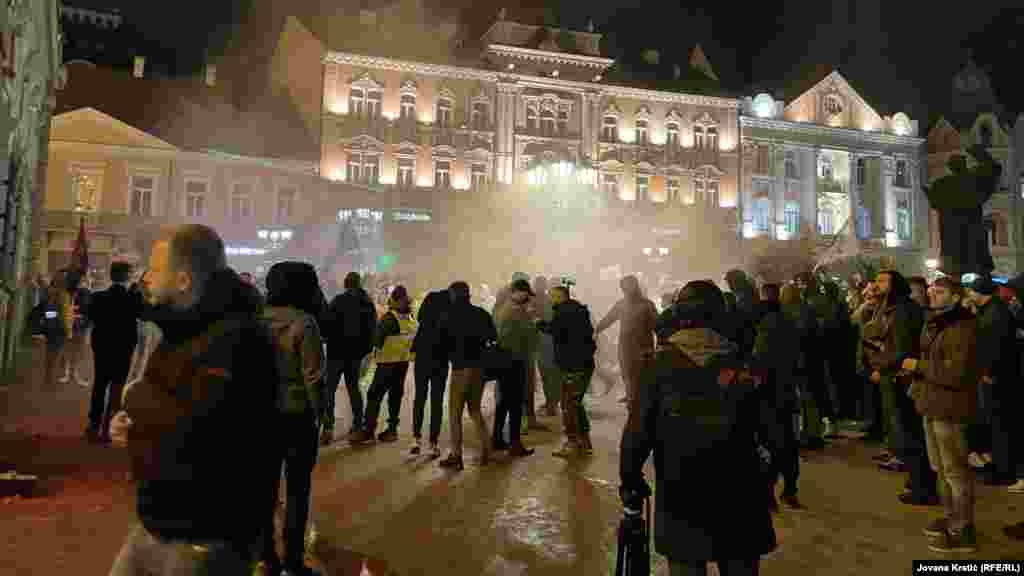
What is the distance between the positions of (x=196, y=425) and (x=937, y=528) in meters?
5.78

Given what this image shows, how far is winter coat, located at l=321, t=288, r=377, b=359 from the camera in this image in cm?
843

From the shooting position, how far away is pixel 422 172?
38.8 m

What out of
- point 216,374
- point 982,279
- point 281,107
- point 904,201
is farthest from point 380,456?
point 904,201

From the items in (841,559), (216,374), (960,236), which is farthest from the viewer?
(960,236)

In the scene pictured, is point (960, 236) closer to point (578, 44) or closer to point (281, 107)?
point (578, 44)

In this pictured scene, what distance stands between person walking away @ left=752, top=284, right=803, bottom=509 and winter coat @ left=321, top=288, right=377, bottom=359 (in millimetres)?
4707

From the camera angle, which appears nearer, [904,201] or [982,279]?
[982,279]

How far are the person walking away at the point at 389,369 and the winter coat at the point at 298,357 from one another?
4110mm

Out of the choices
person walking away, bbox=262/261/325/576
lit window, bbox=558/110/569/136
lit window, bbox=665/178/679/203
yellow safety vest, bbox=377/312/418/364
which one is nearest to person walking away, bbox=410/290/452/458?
yellow safety vest, bbox=377/312/418/364

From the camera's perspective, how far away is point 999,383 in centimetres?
739

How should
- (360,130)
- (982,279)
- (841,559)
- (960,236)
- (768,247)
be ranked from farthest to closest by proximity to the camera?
(768,247) < (360,130) < (960,236) < (982,279) < (841,559)

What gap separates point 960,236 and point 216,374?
47.9 ft

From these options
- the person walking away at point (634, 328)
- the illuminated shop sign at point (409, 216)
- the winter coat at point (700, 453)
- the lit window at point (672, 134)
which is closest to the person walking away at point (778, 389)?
the person walking away at point (634, 328)

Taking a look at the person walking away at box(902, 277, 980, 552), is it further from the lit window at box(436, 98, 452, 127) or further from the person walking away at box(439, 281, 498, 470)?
the lit window at box(436, 98, 452, 127)
